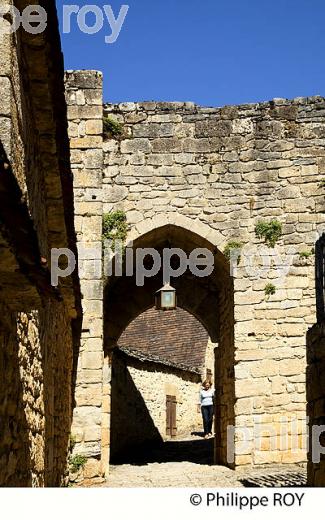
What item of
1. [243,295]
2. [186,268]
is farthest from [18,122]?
[186,268]

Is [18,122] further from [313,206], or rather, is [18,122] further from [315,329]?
[313,206]

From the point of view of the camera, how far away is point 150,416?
16953 mm

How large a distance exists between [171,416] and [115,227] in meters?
8.82

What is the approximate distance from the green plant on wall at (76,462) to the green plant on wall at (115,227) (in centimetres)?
266

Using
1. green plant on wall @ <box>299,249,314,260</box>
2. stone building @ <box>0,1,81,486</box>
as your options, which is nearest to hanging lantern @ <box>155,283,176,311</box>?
green plant on wall @ <box>299,249,314,260</box>

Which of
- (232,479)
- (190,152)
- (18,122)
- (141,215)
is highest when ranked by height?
(190,152)

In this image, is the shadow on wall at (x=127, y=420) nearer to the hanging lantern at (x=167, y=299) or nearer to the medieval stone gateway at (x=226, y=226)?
the medieval stone gateway at (x=226, y=226)

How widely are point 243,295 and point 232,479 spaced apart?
237 cm

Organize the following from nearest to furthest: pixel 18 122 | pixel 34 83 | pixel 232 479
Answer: pixel 18 122, pixel 34 83, pixel 232 479

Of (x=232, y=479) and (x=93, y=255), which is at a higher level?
(x=93, y=255)

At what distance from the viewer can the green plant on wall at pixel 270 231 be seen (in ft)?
35.0

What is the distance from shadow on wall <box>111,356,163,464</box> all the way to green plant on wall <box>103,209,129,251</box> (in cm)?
445

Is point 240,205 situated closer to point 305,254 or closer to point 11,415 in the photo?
point 305,254

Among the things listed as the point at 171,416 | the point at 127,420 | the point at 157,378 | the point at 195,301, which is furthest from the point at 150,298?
the point at 171,416
